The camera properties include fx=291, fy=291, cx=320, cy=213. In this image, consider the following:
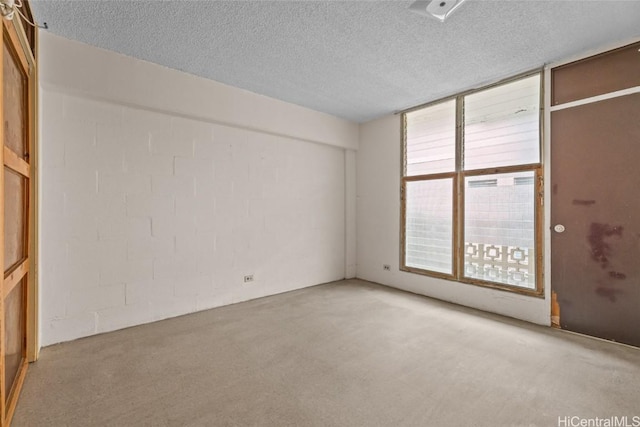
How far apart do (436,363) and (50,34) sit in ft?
14.6

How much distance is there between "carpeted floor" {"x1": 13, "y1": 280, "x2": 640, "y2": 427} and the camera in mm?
1774

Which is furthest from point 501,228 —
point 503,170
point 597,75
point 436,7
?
point 436,7

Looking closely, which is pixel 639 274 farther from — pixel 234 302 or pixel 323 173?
pixel 234 302

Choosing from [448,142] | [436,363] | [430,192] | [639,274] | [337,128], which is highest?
[337,128]

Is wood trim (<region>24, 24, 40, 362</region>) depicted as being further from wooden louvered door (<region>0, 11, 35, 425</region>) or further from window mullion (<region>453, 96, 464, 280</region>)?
window mullion (<region>453, 96, 464, 280</region>)

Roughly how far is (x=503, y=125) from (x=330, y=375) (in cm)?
343

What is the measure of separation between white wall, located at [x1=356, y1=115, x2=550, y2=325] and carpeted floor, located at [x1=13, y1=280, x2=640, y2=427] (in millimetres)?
841

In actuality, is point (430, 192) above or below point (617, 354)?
above

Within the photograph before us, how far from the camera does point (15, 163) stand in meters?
1.95

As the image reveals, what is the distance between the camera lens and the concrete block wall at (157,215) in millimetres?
2750

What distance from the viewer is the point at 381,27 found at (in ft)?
8.20

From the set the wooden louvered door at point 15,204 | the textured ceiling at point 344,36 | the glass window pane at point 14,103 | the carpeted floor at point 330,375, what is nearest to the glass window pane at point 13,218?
the wooden louvered door at point 15,204

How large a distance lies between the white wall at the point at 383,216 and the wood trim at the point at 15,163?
4.26 meters

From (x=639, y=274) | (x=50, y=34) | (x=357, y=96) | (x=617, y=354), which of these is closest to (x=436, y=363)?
(x=617, y=354)
